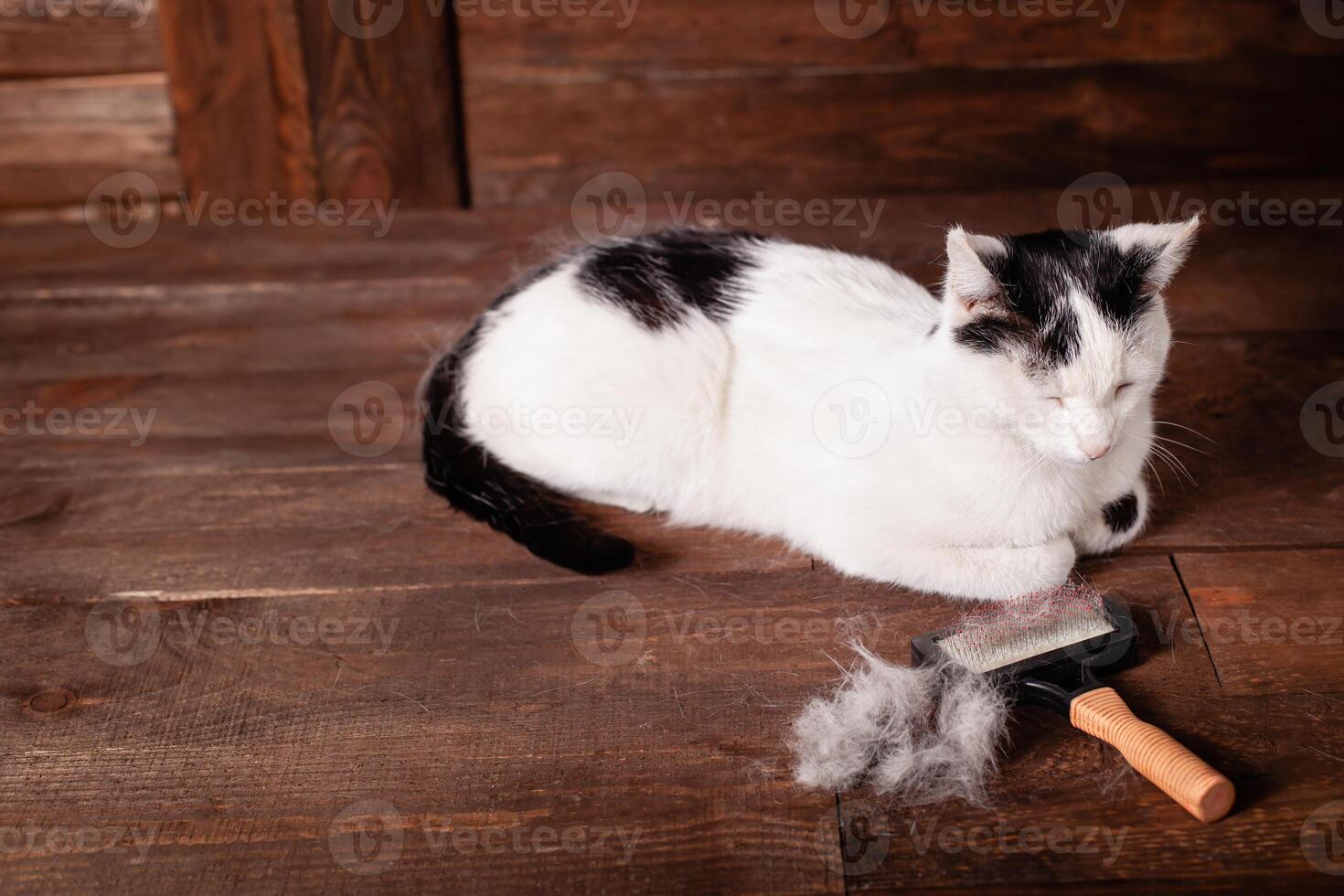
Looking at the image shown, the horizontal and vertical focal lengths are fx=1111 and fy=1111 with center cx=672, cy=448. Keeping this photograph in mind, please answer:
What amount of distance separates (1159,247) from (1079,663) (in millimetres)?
468

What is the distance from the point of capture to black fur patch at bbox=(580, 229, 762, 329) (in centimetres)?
156

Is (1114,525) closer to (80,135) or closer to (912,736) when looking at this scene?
(912,736)

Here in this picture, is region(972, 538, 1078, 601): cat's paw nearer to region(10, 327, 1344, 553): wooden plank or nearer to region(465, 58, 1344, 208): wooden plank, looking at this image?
region(10, 327, 1344, 553): wooden plank

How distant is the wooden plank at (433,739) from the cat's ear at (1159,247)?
56 centimetres

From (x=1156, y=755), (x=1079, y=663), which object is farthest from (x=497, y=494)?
(x=1156, y=755)

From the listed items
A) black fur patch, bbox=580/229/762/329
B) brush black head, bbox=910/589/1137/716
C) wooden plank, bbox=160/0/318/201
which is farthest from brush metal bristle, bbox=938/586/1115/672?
wooden plank, bbox=160/0/318/201

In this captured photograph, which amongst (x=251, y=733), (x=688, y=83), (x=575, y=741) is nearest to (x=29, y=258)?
(x=688, y=83)

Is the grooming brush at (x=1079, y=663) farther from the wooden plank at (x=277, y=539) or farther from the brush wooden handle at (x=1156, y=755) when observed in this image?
the wooden plank at (x=277, y=539)

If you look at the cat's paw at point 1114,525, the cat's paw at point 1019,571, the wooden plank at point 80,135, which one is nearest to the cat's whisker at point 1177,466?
the cat's paw at point 1114,525

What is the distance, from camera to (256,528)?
5.52 feet

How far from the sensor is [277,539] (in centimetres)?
166

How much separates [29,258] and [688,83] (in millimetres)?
1586

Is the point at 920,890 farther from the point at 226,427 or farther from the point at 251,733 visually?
the point at 226,427

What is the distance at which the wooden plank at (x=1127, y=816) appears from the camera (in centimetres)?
108
